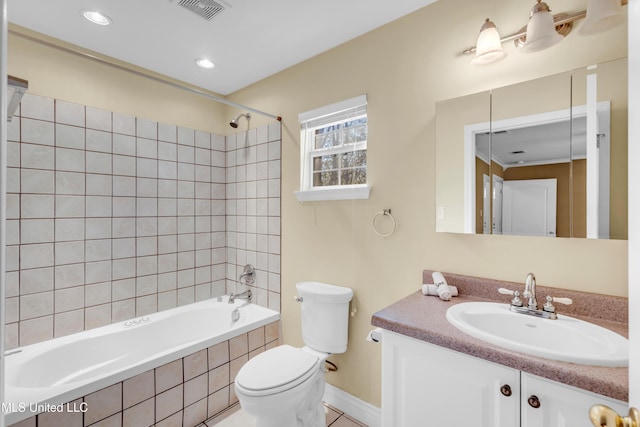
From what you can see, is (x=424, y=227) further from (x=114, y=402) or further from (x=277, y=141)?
(x=114, y=402)

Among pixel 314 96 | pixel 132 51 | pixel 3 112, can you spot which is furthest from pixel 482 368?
pixel 132 51

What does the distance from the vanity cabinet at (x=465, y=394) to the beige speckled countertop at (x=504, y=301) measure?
0.15 feet

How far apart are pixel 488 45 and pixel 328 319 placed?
177cm

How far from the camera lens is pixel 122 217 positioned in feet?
7.62

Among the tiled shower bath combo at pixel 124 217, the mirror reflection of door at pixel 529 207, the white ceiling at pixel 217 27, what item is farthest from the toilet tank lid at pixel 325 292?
the white ceiling at pixel 217 27

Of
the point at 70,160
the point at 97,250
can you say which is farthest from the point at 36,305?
the point at 70,160

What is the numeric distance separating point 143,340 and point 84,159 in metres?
1.43

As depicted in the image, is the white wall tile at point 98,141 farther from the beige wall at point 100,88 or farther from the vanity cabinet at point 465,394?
the vanity cabinet at point 465,394

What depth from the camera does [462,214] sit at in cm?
155

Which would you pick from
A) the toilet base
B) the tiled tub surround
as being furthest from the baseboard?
the tiled tub surround

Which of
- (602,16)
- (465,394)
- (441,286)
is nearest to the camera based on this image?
(465,394)

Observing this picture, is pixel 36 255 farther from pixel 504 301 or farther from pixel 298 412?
pixel 504 301

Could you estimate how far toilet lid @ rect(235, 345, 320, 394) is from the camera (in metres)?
1.50

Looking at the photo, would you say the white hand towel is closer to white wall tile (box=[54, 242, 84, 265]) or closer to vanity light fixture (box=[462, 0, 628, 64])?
vanity light fixture (box=[462, 0, 628, 64])
